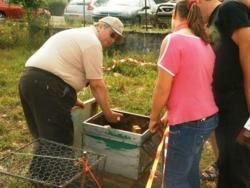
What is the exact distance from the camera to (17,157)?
3.96 metres

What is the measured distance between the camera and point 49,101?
332cm

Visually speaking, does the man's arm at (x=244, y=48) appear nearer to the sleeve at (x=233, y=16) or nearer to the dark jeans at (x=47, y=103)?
the sleeve at (x=233, y=16)

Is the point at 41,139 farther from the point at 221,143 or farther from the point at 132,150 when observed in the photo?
the point at 221,143

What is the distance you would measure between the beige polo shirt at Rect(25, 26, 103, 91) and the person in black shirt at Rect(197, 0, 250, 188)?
0.85 meters

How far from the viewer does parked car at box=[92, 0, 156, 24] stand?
1347 centimetres

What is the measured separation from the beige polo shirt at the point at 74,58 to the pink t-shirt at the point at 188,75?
0.72 metres

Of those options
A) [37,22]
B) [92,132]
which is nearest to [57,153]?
[92,132]

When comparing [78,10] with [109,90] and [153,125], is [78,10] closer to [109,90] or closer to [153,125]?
[109,90]

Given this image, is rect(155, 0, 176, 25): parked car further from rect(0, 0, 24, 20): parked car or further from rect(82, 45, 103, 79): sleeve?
rect(82, 45, 103, 79): sleeve

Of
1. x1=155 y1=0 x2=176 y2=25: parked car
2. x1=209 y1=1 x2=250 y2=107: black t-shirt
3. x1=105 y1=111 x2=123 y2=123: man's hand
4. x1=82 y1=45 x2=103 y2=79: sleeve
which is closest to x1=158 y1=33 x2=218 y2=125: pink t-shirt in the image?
x1=209 y1=1 x2=250 y2=107: black t-shirt

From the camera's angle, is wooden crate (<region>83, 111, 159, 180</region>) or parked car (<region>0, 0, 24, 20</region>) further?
parked car (<region>0, 0, 24, 20</region>)

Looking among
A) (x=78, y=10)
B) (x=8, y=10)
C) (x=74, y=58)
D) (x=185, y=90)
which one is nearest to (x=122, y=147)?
(x=74, y=58)

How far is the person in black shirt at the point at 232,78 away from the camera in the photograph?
2.72m

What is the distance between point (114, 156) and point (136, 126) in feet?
1.36
